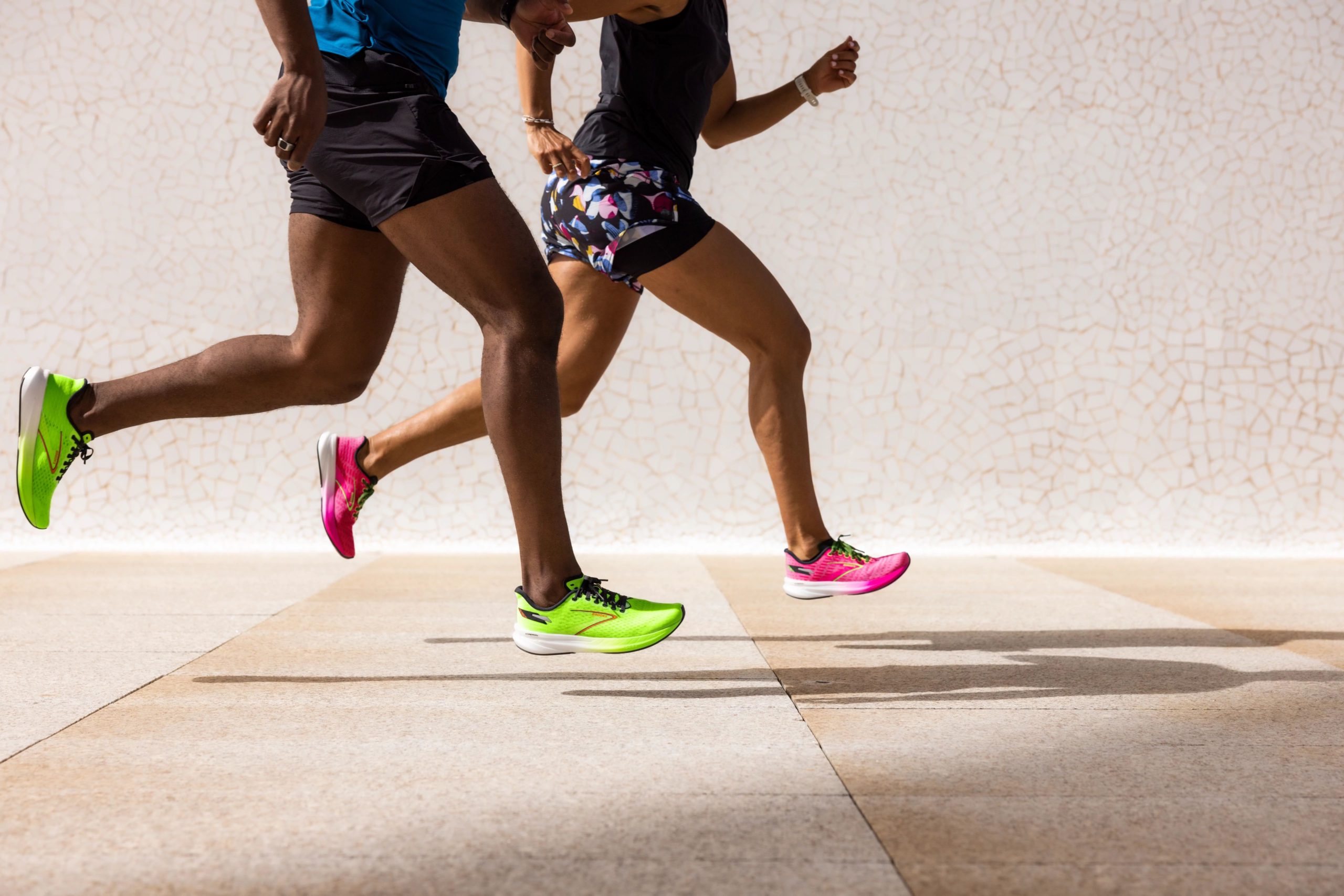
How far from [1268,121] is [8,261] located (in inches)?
196

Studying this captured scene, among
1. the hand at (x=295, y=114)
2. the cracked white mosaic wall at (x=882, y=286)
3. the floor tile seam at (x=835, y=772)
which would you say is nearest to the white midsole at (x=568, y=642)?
the floor tile seam at (x=835, y=772)

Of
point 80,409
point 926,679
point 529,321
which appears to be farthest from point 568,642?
point 80,409

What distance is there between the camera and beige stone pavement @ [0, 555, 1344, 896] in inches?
45.3

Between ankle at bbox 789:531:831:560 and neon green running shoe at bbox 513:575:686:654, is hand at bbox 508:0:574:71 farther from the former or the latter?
ankle at bbox 789:531:831:560

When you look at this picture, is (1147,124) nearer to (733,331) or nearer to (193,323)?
(733,331)

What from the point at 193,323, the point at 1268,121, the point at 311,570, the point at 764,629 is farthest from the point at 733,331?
the point at 1268,121

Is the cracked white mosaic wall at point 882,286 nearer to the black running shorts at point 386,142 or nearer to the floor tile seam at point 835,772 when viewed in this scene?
the floor tile seam at point 835,772

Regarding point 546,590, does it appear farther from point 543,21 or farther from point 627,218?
point 543,21

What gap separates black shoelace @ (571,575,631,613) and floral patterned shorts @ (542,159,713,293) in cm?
77

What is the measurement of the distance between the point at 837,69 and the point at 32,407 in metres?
1.81

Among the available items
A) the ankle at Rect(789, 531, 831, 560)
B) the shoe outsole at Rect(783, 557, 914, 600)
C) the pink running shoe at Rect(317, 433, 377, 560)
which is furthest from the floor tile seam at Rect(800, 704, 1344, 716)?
Answer: the pink running shoe at Rect(317, 433, 377, 560)

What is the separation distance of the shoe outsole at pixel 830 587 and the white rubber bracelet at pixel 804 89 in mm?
1144

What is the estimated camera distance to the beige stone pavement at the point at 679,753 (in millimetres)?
1149

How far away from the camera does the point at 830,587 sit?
8.38ft
